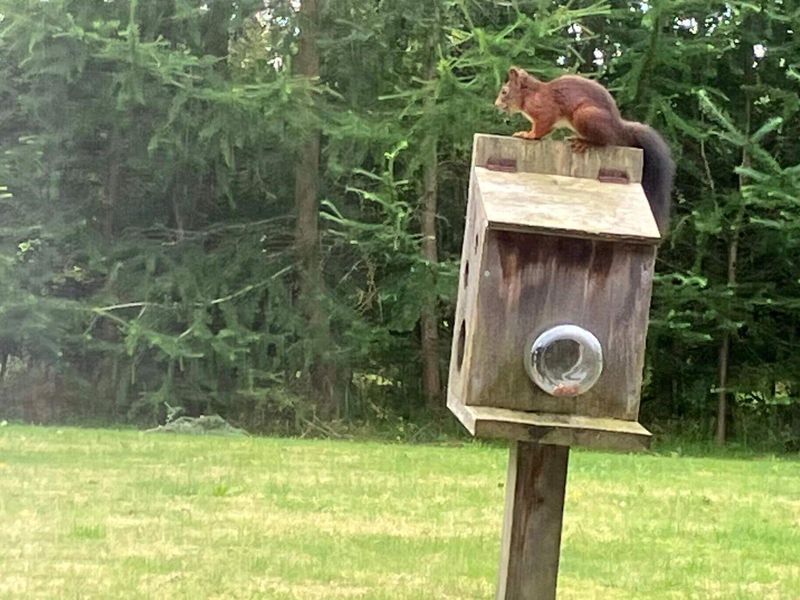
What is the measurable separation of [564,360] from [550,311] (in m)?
0.09

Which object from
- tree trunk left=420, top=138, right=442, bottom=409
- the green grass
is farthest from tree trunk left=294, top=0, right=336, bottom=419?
the green grass

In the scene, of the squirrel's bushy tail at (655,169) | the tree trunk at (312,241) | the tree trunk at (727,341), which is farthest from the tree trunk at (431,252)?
the squirrel's bushy tail at (655,169)

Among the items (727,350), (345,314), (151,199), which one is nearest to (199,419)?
(345,314)

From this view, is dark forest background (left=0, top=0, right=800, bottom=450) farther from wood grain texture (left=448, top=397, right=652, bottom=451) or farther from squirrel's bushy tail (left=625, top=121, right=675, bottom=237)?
wood grain texture (left=448, top=397, right=652, bottom=451)

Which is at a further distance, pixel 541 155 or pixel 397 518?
pixel 397 518

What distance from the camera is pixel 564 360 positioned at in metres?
2.01

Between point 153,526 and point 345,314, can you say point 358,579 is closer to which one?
point 153,526

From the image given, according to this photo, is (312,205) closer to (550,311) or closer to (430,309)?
(430,309)

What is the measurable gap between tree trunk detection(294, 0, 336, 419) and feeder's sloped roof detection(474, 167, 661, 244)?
5877mm

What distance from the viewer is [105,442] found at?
5934 mm

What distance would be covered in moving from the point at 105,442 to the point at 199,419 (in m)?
1.53

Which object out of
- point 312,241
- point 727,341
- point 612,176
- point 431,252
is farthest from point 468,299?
point 312,241

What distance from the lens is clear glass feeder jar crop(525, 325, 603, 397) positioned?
1966 millimetres

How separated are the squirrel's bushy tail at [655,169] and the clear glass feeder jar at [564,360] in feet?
1.30
